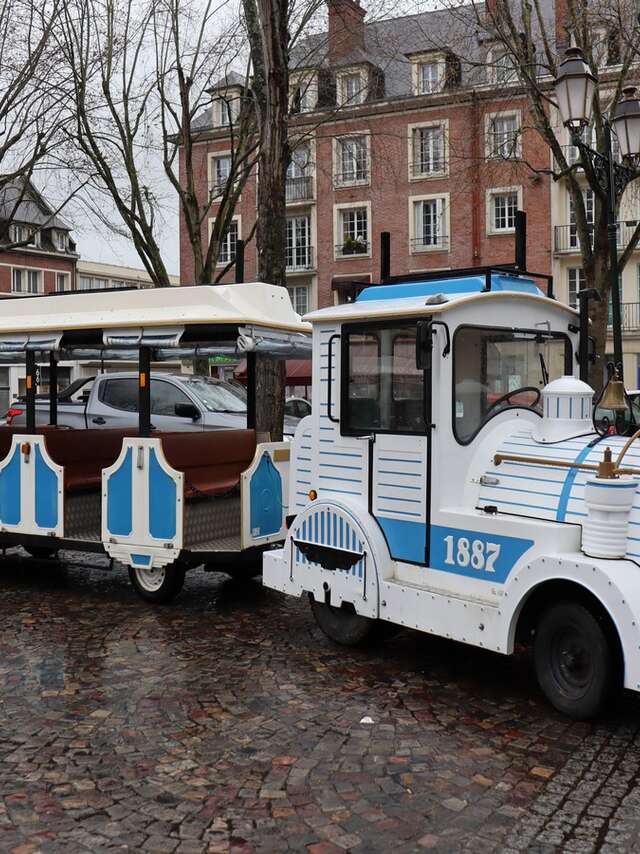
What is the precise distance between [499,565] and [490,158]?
42.5ft

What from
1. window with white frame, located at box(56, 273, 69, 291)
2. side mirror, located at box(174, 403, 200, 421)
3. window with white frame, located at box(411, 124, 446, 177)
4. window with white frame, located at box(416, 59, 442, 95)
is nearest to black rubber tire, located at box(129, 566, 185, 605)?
side mirror, located at box(174, 403, 200, 421)

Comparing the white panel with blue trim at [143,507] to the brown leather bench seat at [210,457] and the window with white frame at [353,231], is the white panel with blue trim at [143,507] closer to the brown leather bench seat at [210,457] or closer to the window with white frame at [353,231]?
the brown leather bench seat at [210,457]

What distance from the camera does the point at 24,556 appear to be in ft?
35.5

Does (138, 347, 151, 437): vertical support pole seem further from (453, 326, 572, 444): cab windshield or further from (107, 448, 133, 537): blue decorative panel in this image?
(453, 326, 572, 444): cab windshield

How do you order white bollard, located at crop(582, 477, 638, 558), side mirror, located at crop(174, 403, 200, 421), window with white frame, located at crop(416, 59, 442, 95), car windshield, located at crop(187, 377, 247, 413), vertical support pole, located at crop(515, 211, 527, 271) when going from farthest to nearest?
window with white frame, located at crop(416, 59, 442, 95)
car windshield, located at crop(187, 377, 247, 413)
side mirror, located at crop(174, 403, 200, 421)
vertical support pole, located at crop(515, 211, 527, 271)
white bollard, located at crop(582, 477, 638, 558)

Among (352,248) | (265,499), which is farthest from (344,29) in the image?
(352,248)

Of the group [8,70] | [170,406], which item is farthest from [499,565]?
[8,70]

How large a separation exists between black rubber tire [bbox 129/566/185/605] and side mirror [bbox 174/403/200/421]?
218 inches

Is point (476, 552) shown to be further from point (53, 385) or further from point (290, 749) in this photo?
point (53, 385)

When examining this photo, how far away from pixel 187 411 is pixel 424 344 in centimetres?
831

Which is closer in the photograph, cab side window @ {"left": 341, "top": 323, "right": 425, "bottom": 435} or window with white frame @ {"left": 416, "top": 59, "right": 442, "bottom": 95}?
cab side window @ {"left": 341, "top": 323, "right": 425, "bottom": 435}

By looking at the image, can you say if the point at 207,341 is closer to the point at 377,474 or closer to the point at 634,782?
the point at 377,474

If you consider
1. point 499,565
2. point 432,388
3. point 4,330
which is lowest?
point 499,565

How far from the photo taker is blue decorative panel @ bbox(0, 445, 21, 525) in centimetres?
891
